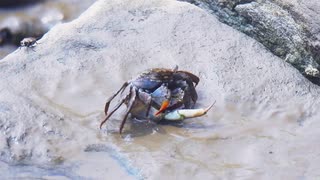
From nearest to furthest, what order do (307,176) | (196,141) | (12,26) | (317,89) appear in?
(307,176)
(196,141)
(317,89)
(12,26)

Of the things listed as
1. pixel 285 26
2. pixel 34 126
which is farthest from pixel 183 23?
pixel 34 126

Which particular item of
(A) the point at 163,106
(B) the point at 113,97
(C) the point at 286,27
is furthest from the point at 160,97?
(C) the point at 286,27

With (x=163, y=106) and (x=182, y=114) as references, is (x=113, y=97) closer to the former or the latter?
(x=163, y=106)

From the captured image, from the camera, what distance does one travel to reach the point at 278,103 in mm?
5312

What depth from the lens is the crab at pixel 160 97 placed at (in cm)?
500

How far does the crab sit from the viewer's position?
16.4ft

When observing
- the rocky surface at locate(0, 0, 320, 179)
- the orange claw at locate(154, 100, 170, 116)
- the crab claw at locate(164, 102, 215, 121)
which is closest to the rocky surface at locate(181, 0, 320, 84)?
the rocky surface at locate(0, 0, 320, 179)

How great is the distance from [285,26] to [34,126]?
239cm

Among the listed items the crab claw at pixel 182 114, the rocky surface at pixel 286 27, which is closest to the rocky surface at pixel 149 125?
the crab claw at pixel 182 114

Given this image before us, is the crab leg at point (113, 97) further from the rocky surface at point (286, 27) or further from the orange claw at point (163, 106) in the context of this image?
the rocky surface at point (286, 27)

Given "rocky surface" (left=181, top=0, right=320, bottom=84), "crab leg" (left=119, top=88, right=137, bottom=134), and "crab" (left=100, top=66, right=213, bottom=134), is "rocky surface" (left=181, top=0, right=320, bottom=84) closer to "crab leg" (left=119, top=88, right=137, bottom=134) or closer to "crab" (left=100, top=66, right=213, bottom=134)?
"crab" (left=100, top=66, right=213, bottom=134)

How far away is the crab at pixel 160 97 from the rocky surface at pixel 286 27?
1.10 m

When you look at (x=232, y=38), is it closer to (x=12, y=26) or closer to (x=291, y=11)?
(x=291, y=11)

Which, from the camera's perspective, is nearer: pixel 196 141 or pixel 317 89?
pixel 196 141
